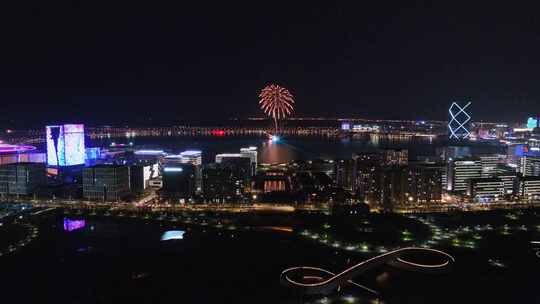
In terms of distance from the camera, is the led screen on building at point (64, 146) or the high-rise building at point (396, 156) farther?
the high-rise building at point (396, 156)

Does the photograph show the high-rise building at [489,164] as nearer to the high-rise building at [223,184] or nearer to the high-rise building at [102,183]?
the high-rise building at [223,184]

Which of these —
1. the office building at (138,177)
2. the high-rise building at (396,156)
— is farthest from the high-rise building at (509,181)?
the office building at (138,177)

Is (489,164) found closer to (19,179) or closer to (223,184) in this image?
(223,184)

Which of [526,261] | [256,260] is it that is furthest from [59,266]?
[526,261]

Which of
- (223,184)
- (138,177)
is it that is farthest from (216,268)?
(138,177)

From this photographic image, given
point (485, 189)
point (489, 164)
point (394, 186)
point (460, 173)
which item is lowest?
point (485, 189)
